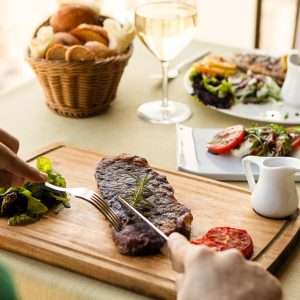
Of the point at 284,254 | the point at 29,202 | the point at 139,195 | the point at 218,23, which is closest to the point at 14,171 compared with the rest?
the point at 29,202

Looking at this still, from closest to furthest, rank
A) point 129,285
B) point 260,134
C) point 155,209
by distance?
1. point 129,285
2. point 155,209
3. point 260,134

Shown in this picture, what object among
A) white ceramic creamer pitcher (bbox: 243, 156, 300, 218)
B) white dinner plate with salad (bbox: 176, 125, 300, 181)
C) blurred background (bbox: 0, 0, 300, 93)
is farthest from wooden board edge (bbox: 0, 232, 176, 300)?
blurred background (bbox: 0, 0, 300, 93)

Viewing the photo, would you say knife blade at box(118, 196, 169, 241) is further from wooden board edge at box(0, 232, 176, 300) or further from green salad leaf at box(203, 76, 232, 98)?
green salad leaf at box(203, 76, 232, 98)

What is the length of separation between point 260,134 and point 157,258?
429 mm

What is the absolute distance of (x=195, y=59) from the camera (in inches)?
70.2

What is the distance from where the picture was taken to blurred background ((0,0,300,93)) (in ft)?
9.41

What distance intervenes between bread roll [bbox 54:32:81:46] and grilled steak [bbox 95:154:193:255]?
372 millimetres

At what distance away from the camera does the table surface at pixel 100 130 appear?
3.29ft

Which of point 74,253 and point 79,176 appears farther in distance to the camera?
point 79,176

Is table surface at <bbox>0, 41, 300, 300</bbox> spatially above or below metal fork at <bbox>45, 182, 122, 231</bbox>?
below

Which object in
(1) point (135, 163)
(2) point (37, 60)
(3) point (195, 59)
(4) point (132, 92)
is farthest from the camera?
(3) point (195, 59)

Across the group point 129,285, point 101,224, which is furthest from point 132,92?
point 129,285

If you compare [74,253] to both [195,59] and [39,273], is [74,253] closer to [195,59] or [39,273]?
[39,273]

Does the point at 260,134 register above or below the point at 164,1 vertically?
below
